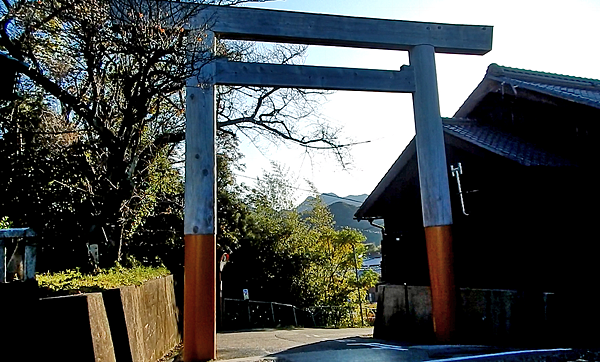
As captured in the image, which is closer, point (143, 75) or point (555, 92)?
point (143, 75)

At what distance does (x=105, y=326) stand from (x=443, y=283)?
168 inches

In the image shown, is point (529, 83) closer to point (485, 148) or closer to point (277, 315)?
point (485, 148)

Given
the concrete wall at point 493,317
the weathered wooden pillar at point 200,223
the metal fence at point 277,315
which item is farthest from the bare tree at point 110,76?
the metal fence at point 277,315

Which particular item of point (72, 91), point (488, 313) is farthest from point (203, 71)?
point (488, 313)

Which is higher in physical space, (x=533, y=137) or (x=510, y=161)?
(x=533, y=137)

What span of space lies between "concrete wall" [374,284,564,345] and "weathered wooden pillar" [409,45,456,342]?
43cm

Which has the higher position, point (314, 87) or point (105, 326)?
point (314, 87)

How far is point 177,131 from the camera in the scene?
895cm

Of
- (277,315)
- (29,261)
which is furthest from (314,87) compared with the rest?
(277,315)

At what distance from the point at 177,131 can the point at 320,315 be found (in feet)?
43.0

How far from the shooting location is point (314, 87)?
21.5ft

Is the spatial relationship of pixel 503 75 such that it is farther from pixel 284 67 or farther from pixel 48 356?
pixel 48 356

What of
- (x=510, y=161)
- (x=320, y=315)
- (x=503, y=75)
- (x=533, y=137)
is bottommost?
(x=320, y=315)

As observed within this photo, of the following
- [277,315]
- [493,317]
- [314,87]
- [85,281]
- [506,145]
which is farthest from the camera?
[277,315]
